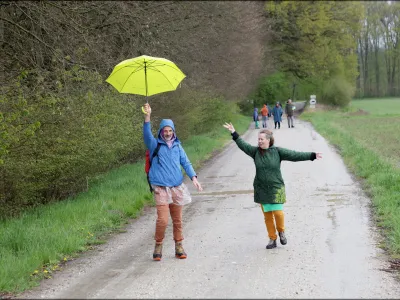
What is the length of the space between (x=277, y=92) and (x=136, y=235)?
55670 mm

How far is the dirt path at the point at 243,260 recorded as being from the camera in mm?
6051

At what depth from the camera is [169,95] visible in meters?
19.6

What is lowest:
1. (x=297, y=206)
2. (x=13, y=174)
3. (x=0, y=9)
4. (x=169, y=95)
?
(x=297, y=206)

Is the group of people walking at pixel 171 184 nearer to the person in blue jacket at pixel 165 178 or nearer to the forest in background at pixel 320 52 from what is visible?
the person in blue jacket at pixel 165 178

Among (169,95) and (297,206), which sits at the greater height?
(169,95)

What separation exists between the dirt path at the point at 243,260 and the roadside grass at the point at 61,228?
0.29 metres

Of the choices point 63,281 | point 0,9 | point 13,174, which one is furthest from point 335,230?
point 0,9

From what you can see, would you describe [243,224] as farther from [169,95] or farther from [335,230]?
[169,95]

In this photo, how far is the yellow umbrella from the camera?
8.18m

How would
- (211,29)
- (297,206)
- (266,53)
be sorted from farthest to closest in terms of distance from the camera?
(266,53), (211,29), (297,206)

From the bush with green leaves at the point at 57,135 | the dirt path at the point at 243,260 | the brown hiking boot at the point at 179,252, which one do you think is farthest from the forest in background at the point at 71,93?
the brown hiking boot at the point at 179,252

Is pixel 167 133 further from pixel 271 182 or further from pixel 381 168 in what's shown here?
pixel 381 168

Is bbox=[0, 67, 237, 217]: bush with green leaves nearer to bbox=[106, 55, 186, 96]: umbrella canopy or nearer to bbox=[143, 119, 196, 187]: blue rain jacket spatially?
bbox=[106, 55, 186, 96]: umbrella canopy

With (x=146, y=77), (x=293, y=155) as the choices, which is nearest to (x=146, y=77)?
(x=146, y=77)
